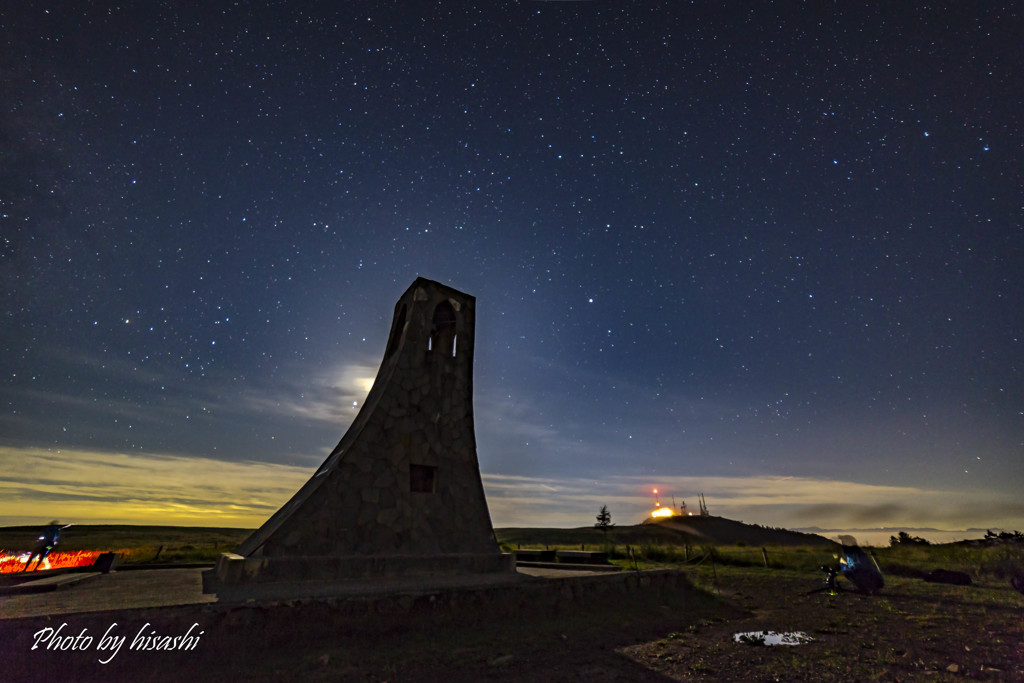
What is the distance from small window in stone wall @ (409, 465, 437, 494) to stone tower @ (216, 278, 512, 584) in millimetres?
27

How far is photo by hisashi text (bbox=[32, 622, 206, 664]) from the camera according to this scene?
235 inches

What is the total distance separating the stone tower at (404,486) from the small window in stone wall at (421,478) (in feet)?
0.09

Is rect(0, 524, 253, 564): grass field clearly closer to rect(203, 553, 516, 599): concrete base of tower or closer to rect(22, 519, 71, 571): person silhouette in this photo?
rect(22, 519, 71, 571): person silhouette

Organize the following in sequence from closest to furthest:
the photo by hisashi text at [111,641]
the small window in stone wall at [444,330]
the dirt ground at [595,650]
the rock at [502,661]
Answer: the photo by hisashi text at [111,641] → the dirt ground at [595,650] → the rock at [502,661] → the small window in stone wall at [444,330]

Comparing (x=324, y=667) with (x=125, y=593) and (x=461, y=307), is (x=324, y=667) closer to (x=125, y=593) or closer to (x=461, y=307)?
(x=125, y=593)

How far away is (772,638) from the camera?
8.84 metres

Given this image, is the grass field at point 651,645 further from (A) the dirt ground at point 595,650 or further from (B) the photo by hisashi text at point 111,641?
(B) the photo by hisashi text at point 111,641

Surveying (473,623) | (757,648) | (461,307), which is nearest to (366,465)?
(473,623)

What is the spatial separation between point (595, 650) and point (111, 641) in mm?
7143

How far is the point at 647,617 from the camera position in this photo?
35.2ft

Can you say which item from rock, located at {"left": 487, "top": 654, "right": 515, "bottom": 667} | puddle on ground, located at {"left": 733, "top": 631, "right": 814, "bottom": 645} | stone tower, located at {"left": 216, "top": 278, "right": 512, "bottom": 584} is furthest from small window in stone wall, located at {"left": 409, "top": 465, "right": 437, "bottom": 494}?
puddle on ground, located at {"left": 733, "top": 631, "right": 814, "bottom": 645}

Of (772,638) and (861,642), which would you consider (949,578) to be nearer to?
(861,642)

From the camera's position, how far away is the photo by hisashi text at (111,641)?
5.97m

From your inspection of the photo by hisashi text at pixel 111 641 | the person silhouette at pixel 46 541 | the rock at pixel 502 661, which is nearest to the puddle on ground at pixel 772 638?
the rock at pixel 502 661
